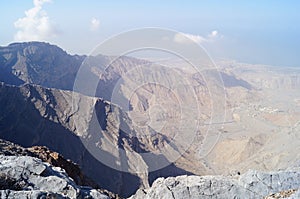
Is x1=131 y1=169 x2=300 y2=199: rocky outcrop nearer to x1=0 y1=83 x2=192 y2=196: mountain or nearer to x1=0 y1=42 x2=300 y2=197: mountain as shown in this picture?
x1=0 y1=42 x2=300 y2=197: mountain

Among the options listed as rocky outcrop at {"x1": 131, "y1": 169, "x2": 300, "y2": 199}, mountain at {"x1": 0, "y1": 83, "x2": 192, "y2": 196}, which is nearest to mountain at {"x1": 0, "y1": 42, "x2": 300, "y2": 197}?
mountain at {"x1": 0, "y1": 83, "x2": 192, "y2": 196}

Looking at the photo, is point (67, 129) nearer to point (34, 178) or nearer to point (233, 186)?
point (34, 178)

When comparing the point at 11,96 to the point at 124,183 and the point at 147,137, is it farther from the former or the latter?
the point at 147,137

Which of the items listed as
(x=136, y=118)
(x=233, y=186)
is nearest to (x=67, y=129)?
(x=136, y=118)

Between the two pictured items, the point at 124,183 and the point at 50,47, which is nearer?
the point at 124,183

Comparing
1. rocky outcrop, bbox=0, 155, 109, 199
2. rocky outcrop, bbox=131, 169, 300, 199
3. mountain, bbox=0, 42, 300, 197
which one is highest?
rocky outcrop, bbox=0, 155, 109, 199

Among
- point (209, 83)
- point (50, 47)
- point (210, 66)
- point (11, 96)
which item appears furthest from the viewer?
point (210, 66)

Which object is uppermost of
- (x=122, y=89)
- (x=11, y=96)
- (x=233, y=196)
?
(x=233, y=196)

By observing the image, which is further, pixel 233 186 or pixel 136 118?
pixel 136 118

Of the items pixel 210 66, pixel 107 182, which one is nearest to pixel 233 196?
pixel 107 182
